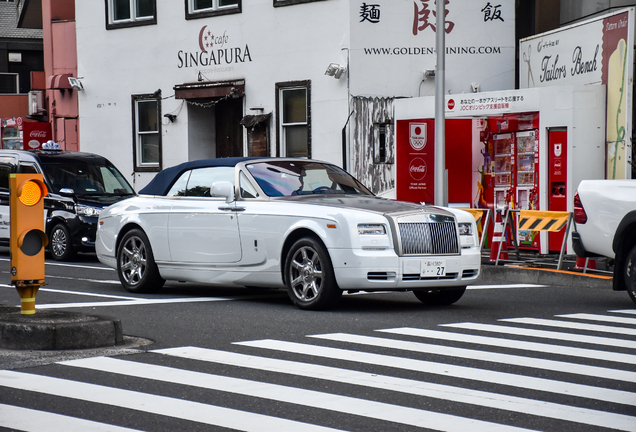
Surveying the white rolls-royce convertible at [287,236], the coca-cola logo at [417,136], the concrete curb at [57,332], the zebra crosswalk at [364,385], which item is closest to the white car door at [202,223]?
the white rolls-royce convertible at [287,236]

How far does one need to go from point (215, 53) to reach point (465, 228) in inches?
564

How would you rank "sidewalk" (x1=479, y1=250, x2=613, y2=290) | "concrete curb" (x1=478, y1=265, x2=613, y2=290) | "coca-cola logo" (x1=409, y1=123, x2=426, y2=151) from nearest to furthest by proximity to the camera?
"concrete curb" (x1=478, y1=265, x2=613, y2=290), "sidewalk" (x1=479, y1=250, x2=613, y2=290), "coca-cola logo" (x1=409, y1=123, x2=426, y2=151)

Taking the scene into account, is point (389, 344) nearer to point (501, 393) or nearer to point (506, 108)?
point (501, 393)

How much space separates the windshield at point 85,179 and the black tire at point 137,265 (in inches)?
247

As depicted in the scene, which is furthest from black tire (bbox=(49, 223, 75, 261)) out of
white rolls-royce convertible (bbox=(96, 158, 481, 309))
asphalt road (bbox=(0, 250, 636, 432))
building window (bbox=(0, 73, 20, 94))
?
building window (bbox=(0, 73, 20, 94))

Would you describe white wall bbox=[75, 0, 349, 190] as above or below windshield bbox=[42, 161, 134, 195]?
above

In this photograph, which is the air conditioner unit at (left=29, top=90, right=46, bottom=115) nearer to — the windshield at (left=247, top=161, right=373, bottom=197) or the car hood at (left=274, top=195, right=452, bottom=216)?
the windshield at (left=247, top=161, right=373, bottom=197)

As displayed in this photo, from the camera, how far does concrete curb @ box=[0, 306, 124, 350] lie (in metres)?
7.39

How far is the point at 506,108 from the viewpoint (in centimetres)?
1703

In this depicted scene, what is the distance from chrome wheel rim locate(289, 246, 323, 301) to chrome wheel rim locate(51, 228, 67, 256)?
27.9ft

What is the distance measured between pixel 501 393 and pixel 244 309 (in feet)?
14.7

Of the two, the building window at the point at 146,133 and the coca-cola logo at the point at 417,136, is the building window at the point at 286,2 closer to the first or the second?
the coca-cola logo at the point at 417,136

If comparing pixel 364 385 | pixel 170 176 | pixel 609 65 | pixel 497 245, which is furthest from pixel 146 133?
pixel 364 385

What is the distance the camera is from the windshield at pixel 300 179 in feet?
35.1
